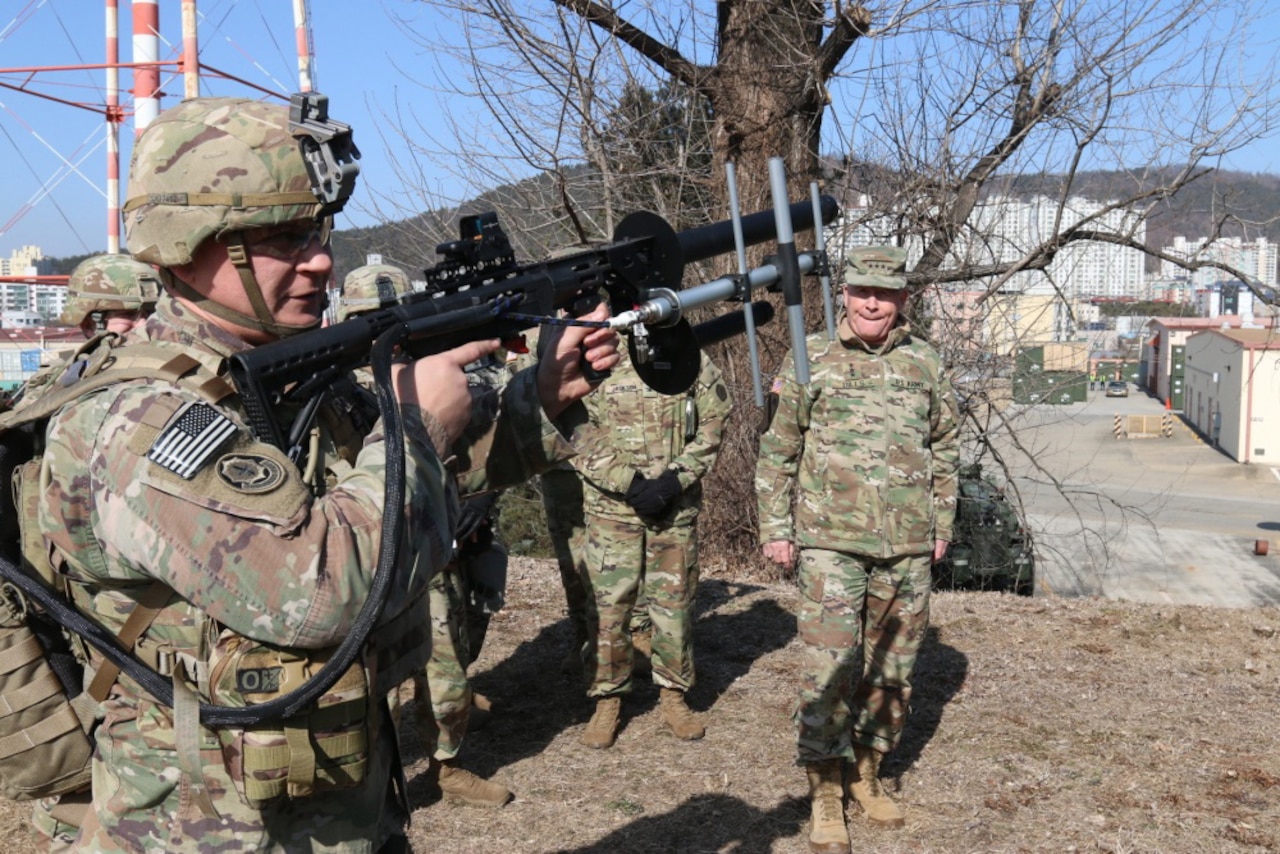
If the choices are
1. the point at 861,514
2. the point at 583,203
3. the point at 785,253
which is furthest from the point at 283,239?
the point at 583,203

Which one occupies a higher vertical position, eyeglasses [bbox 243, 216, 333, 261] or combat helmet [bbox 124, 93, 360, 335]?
combat helmet [bbox 124, 93, 360, 335]

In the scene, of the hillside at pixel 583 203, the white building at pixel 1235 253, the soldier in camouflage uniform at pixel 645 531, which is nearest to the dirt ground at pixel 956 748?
the soldier in camouflage uniform at pixel 645 531

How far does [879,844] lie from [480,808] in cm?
178

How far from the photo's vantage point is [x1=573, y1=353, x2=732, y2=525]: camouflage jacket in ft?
19.2

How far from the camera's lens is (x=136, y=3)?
10977mm

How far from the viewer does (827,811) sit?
470 centimetres

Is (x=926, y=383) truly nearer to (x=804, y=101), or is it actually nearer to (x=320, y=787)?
(x=320, y=787)

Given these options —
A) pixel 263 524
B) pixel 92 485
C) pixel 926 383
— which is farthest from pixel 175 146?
pixel 926 383

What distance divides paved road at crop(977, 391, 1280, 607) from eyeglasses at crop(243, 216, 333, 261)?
8739mm

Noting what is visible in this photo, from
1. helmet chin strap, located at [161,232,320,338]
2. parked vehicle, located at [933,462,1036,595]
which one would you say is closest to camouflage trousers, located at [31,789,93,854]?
helmet chin strap, located at [161,232,320,338]

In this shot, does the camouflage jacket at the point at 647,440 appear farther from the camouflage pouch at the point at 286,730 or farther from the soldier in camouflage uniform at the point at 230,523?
the camouflage pouch at the point at 286,730

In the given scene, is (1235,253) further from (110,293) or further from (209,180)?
(209,180)

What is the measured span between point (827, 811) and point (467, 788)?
1635mm

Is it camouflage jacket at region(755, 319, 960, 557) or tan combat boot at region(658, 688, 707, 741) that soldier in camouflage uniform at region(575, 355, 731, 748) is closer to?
tan combat boot at region(658, 688, 707, 741)
